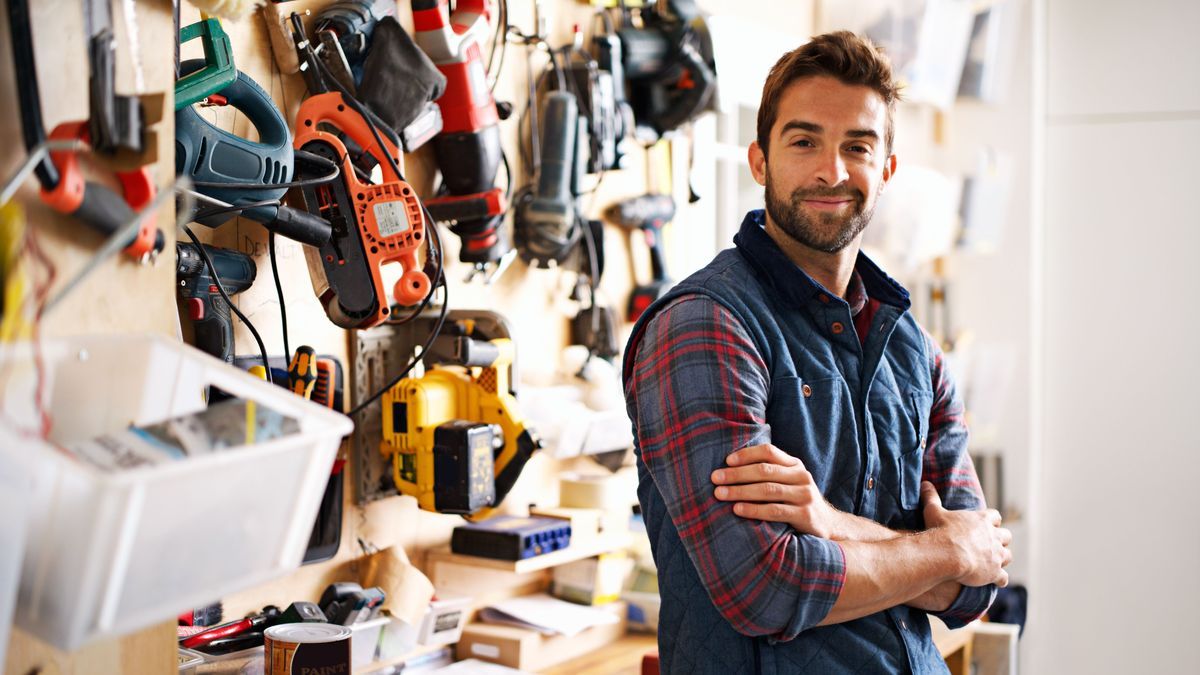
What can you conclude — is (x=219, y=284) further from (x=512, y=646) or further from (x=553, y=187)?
(x=512, y=646)

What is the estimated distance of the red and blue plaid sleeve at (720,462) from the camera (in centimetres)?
137

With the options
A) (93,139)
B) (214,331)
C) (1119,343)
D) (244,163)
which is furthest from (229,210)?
(1119,343)

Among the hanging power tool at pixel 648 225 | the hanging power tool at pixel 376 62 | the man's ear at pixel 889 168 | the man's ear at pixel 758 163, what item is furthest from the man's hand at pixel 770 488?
the hanging power tool at pixel 648 225

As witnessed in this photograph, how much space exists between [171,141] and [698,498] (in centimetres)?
76

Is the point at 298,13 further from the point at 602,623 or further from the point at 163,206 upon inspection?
the point at 602,623

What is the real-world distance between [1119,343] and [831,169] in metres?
3.58

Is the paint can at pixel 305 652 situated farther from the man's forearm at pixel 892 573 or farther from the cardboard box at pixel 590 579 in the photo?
the cardboard box at pixel 590 579

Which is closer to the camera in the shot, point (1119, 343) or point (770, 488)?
point (770, 488)

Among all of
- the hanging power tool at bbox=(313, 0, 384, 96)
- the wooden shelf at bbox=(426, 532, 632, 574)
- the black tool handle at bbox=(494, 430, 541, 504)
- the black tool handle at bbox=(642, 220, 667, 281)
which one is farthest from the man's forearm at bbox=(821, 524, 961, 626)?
the black tool handle at bbox=(642, 220, 667, 281)

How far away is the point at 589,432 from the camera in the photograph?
93.4 inches

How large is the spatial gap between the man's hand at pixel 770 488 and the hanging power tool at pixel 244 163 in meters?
0.71

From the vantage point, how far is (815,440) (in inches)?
59.7

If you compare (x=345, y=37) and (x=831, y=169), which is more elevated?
(x=345, y=37)

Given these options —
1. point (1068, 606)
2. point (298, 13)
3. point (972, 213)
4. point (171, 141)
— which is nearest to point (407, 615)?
point (298, 13)
